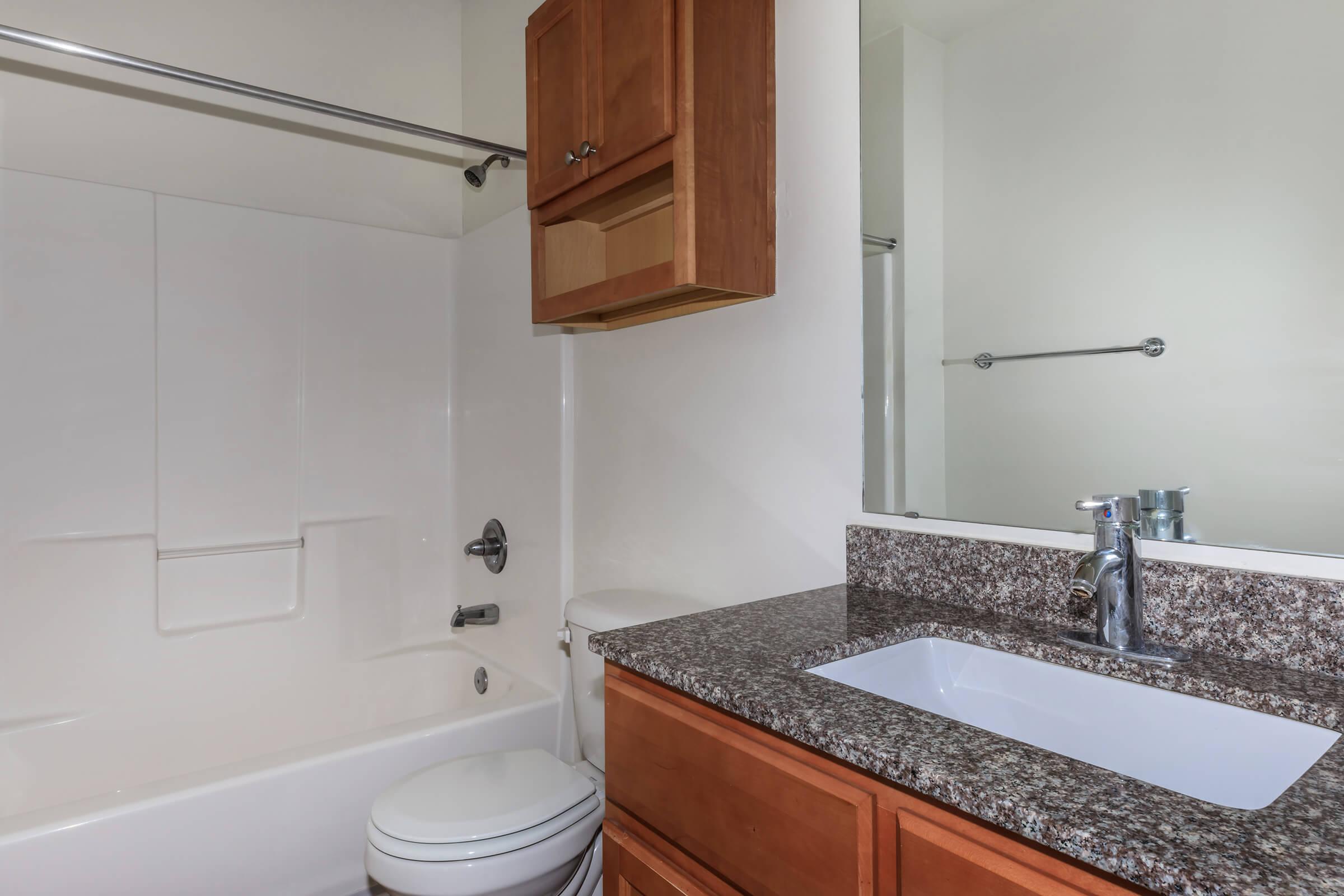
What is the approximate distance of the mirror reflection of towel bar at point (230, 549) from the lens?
2.14m

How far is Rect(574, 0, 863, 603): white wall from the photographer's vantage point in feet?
4.34

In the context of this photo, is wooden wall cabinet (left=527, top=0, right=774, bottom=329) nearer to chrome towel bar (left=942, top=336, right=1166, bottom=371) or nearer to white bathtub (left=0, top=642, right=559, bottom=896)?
chrome towel bar (left=942, top=336, right=1166, bottom=371)

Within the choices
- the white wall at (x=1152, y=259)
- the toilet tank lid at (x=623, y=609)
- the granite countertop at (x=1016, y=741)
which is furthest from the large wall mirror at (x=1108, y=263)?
the toilet tank lid at (x=623, y=609)

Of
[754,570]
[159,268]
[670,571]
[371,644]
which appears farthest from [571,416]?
[159,268]

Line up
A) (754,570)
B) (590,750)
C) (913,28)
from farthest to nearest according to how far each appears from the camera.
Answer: (590,750) < (754,570) < (913,28)

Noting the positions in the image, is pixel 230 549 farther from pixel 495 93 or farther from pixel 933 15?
pixel 933 15

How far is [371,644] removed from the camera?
2.45 m

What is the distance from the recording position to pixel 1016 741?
2.17 feet

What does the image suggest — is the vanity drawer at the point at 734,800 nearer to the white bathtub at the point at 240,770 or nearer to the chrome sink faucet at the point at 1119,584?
the chrome sink faucet at the point at 1119,584

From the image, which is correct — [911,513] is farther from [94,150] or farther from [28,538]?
[94,150]

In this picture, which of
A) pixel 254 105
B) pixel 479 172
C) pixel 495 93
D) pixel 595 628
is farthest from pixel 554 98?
pixel 254 105

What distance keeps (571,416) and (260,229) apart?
1127 millimetres

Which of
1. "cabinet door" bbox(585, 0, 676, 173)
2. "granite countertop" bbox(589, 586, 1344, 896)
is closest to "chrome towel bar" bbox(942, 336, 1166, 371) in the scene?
"granite countertop" bbox(589, 586, 1344, 896)

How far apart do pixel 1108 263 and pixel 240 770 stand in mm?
1739
